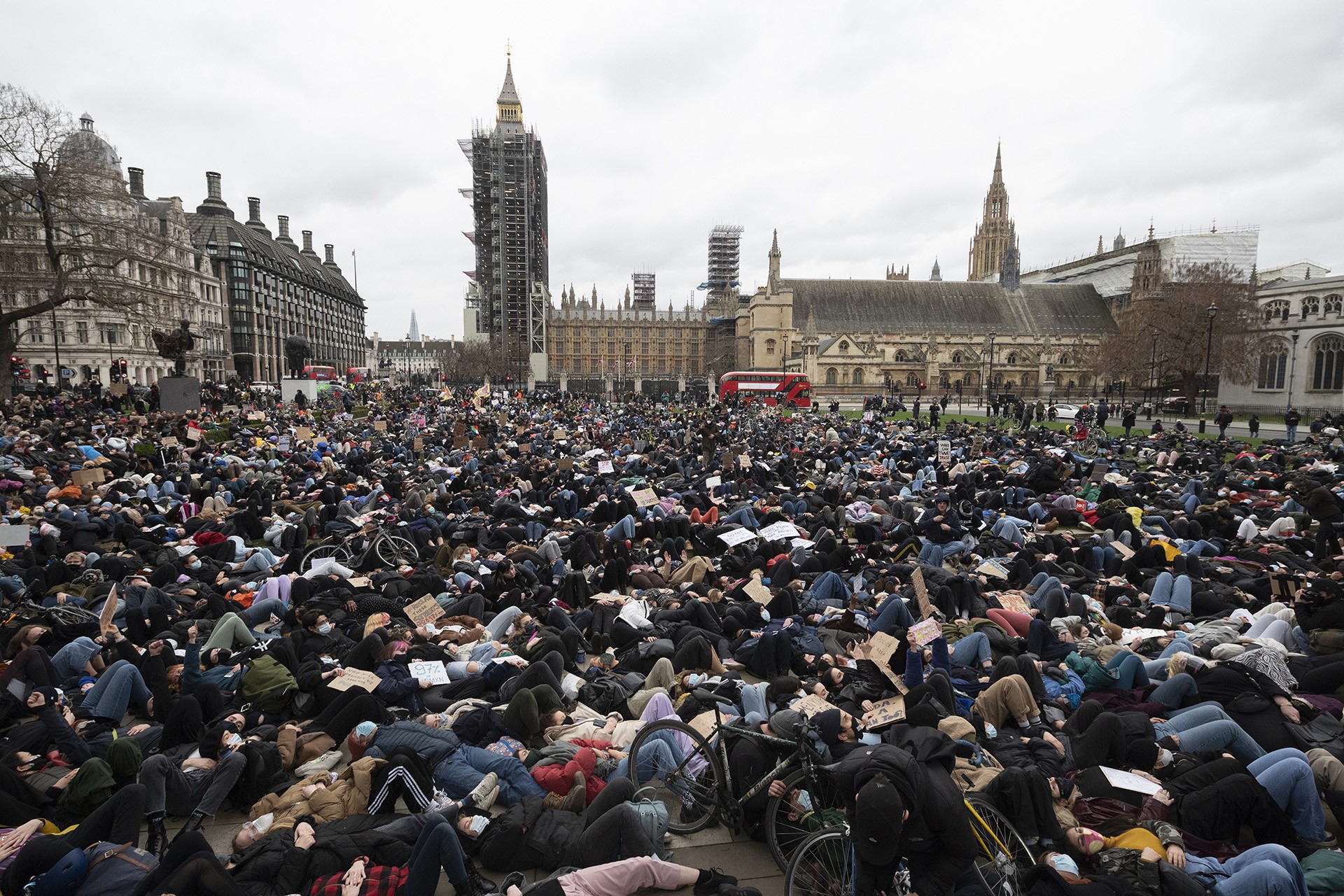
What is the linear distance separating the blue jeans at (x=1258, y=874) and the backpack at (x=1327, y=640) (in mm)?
3565

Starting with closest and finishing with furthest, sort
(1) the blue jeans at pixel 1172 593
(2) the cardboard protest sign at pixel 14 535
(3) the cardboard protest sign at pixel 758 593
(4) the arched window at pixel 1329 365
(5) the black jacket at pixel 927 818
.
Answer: (5) the black jacket at pixel 927 818
(1) the blue jeans at pixel 1172 593
(3) the cardboard protest sign at pixel 758 593
(2) the cardboard protest sign at pixel 14 535
(4) the arched window at pixel 1329 365

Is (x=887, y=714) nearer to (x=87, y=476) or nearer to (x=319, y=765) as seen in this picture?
(x=319, y=765)

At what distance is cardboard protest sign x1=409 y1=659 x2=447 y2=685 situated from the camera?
6441mm

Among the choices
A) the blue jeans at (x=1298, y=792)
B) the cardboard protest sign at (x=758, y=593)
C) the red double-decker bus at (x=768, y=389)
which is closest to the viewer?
the blue jeans at (x=1298, y=792)

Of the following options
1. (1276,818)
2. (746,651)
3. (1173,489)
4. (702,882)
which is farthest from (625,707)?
(1173,489)

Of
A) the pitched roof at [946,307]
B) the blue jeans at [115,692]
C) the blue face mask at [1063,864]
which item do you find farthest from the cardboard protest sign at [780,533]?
the pitched roof at [946,307]

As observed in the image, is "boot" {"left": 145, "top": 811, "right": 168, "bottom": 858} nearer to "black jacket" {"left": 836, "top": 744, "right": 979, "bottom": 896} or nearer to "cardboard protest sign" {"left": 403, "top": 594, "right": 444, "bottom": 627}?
"cardboard protest sign" {"left": 403, "top": 594, "right": 444, "bottom": 627}

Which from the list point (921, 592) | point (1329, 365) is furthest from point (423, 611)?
point (1329, 365)

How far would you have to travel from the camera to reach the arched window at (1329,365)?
141 feet

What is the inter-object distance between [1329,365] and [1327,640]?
53.2 m

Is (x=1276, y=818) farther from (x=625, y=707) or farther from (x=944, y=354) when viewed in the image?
(x=944, y=354)

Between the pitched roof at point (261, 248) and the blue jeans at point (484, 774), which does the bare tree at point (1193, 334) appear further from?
the pitched roof at point (261, 248)

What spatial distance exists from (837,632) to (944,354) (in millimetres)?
74907

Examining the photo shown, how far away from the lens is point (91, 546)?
33.3ft
